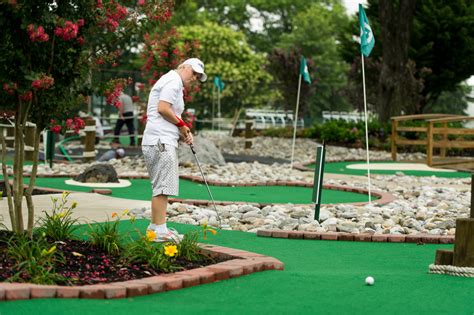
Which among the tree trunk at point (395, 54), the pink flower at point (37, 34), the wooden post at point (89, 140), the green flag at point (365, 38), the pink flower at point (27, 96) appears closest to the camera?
the pink flower at point (37, 34)

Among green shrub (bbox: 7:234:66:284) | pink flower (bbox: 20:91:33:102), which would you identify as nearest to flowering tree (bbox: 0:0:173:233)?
pink flower (bbox: 20:91:33:102)

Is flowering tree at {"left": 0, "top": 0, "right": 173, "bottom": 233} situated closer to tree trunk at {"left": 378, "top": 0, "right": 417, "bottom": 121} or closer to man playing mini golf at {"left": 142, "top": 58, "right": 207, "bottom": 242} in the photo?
man playing mini golf at {"left": 142, "top": 58, "right": 207, "bottom": 242}

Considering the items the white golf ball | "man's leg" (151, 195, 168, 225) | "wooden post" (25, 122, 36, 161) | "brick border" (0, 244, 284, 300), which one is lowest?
"brick border" (0, 244, 284, 300)

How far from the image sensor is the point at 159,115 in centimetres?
736

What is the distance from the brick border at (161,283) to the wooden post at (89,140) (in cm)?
1116

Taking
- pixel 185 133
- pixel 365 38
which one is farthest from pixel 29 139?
pixel 185 133

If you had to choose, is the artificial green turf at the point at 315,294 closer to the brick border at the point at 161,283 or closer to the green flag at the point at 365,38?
the brick border at the point at 161,283

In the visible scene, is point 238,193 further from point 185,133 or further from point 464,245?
point 464,245

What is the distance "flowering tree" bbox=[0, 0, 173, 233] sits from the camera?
235 inches

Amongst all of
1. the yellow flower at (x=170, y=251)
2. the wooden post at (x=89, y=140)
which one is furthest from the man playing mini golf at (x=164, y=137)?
the wooden post at (x=89, y=140)

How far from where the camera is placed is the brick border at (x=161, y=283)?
16.3 ft

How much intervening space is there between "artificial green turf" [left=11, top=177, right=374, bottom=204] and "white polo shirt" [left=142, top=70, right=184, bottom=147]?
4.48 meters

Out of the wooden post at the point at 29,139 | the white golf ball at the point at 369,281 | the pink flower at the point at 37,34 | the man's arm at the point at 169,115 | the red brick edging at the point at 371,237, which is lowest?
the white golf ball at the point at 369,281

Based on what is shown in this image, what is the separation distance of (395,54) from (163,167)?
20178 mm
